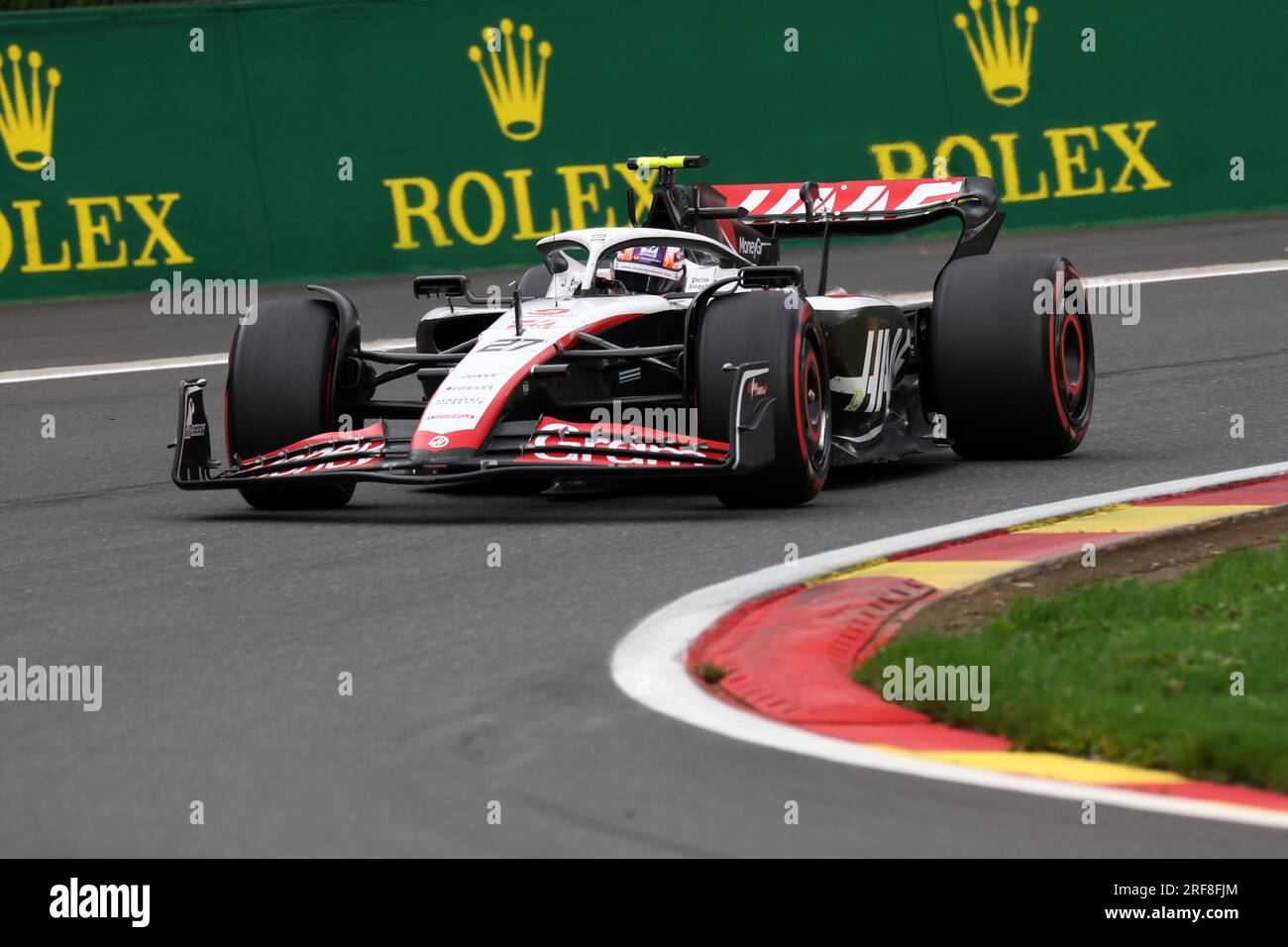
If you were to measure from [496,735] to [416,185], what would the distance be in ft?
40.6

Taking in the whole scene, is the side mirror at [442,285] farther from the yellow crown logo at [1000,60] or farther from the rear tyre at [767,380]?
the yellow crown logo at [1000,60]

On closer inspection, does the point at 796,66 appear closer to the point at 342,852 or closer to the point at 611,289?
the point at 611,289

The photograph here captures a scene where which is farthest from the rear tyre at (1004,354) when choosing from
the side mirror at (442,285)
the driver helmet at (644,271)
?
the side mirror at (442,285)

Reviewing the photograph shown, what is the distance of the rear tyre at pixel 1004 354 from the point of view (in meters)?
9.18

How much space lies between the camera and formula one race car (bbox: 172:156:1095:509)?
7969 millimetres

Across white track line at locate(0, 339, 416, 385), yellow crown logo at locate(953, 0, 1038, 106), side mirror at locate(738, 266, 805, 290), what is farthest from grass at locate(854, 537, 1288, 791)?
yellow crown logo at locate(953, 0, 1038, 106)

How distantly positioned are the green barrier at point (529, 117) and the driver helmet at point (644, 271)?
25.2 ft

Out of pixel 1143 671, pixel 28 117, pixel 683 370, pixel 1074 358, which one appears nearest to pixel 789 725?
pixel 1143 671

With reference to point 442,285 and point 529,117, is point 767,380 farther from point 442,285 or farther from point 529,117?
point 529,117

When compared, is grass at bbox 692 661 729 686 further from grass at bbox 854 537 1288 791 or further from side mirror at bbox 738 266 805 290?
side mirror at bbox 738 266 805 290

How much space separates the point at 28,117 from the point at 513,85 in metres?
3.62

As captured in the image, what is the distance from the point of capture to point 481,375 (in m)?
8.15

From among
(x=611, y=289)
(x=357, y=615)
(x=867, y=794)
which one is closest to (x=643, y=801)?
(x=867, y=794)

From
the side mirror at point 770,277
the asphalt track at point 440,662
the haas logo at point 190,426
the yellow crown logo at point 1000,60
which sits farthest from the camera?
the yellow crown logo at point 1000,60
